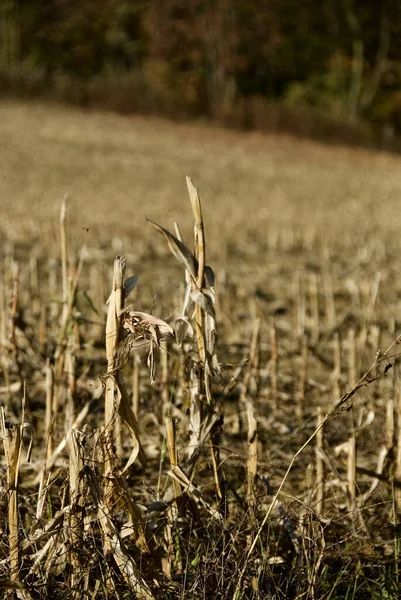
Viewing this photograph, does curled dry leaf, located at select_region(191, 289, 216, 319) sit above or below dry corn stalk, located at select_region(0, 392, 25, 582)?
above

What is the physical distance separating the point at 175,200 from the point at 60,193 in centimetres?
125

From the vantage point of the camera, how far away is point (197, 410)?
5.51 feet

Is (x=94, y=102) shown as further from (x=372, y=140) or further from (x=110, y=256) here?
(x=110, y=256)

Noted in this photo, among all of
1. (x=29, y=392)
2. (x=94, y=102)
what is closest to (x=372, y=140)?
(x=94, y=102)

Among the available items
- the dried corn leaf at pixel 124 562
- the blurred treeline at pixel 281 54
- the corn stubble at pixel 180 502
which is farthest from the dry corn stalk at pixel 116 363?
the blurred treeline at pixel 281 54

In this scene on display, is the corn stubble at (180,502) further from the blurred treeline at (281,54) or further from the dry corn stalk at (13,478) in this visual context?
the blurred treeline at (281,54)

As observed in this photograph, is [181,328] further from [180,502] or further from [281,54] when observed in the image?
[281,54]

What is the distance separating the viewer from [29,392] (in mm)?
2703

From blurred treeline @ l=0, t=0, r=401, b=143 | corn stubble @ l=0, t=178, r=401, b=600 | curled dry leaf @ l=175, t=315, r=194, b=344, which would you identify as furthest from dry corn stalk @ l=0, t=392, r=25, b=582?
blurred treeline @ l=0, t=0, r=401, b=143

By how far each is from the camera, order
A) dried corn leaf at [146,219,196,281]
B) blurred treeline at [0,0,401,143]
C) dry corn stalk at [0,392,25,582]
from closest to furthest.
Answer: dry corn stalk at [0,392,25,582] < dried corn leaf at [146,219,196,281] < blurred treeline at [0,0,401,143]

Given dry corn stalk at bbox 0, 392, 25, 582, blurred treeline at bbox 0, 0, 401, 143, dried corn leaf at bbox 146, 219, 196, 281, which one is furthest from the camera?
blurred treeline at bbox 0, 0, 401, 143

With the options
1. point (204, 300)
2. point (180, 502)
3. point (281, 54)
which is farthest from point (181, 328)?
point (281, 54)

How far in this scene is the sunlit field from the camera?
148 centimetres

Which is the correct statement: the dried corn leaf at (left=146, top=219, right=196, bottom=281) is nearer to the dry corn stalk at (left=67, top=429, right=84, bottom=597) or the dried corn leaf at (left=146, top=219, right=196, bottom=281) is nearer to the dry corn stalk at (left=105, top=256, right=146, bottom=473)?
the dry corn stalk at (left=105, top=256, right=146, bottom=473)
